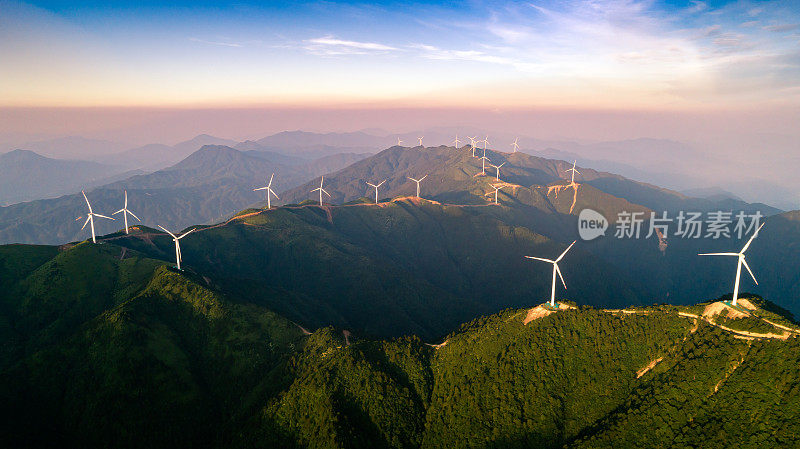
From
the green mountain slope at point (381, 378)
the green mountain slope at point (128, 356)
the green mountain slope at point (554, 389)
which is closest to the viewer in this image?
the green mountain slope at point (554, 389)


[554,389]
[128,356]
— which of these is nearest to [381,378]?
[554,389]

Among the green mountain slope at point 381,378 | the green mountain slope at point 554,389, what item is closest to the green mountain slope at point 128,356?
the green mountain slope at point 381,378

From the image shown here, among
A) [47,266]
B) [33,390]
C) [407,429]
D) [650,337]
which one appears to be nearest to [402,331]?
[407,429]

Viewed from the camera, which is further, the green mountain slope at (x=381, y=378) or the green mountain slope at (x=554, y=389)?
the green mountain slope at (x=381, y=378)

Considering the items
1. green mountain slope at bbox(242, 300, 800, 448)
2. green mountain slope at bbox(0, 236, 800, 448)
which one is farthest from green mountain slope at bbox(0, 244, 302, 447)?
green mountain slope at bbox(242, 300, 800, 448)

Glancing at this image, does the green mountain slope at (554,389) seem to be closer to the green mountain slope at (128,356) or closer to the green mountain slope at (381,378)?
the green mountain slope at (381,378)

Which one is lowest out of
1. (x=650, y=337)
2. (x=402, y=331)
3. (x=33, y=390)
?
(x=402, y=331)

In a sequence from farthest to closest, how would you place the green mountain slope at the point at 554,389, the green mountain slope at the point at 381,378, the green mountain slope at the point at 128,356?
1. the green mountain slope at the point at 128,356
2. the green mountain slope at the point at 381,378
3. the green mountain slope at the point at 554,389

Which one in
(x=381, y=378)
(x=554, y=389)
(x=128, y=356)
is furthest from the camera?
(x=381, y=378)

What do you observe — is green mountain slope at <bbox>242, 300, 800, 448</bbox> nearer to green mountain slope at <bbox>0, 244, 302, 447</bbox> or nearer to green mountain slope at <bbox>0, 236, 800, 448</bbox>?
green mountain slope at <bbox>0, 236, 800, 448</bbox>

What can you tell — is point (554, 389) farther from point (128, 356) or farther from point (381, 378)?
point (128, 356)

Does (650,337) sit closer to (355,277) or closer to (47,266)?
(355,277)
